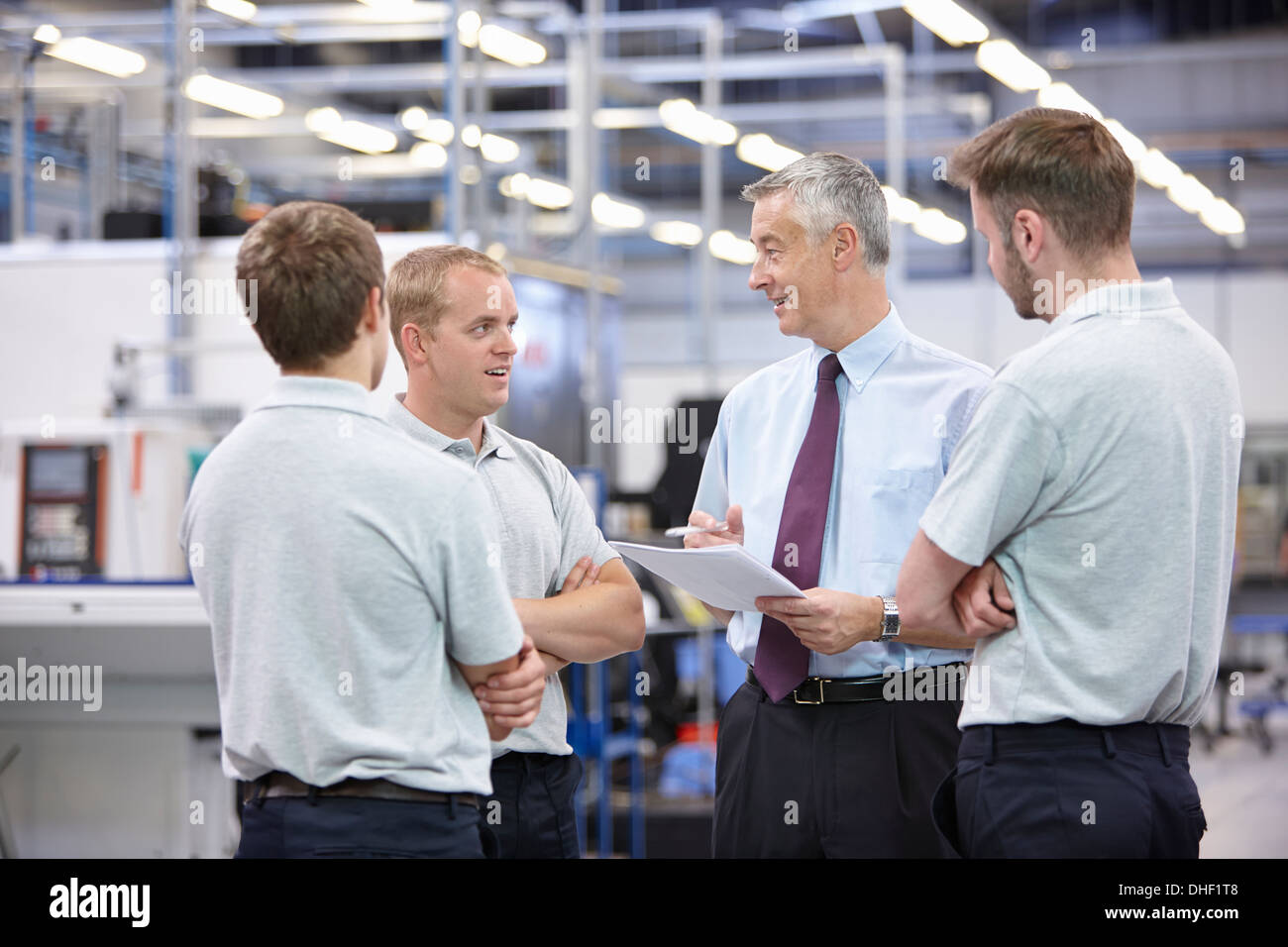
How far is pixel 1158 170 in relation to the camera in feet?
32.6

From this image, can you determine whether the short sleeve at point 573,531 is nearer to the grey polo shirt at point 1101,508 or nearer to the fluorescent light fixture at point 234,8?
the grey polo shirt at point 1101,508

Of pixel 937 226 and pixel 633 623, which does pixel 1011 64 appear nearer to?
pixel 937 226

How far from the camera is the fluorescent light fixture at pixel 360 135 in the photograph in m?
10.0

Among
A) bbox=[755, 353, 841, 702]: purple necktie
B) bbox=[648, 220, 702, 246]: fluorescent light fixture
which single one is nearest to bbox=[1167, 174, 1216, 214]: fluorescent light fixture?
bbox=[648, 220, 702, 246]: fluorescent light fixture

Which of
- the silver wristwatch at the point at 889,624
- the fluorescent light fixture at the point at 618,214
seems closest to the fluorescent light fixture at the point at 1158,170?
the fluorescent light fixture at the point at 618,214

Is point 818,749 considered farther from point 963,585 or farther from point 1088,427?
point 1088,427

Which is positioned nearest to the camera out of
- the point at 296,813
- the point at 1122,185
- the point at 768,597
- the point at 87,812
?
the point at 296,813

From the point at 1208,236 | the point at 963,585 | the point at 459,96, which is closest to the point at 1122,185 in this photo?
the point at 963,585

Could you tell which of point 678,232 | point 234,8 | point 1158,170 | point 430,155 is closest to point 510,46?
point 234,8

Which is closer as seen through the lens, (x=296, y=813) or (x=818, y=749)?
(x=296, y=813)

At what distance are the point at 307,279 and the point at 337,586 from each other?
0.40 m

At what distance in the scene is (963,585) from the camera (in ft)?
6.30

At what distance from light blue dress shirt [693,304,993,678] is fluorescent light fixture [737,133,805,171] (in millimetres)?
7362

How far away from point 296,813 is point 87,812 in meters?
3.04
